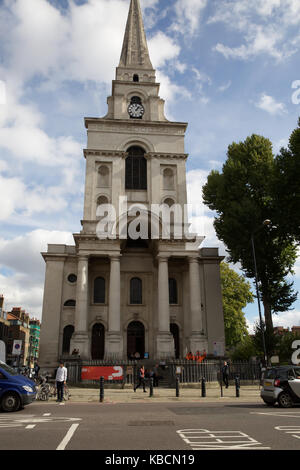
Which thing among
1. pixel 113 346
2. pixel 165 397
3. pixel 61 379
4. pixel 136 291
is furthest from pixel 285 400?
pixel 136 291

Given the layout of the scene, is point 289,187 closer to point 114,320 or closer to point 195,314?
point 195,314

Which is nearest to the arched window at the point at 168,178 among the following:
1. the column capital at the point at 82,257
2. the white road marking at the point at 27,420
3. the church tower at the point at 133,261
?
the church tower at the point at 133,261

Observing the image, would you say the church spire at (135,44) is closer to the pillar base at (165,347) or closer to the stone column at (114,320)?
the stone column at (114,320)

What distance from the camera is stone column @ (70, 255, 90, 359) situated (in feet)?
94.0

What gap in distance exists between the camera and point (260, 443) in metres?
→ 6.73

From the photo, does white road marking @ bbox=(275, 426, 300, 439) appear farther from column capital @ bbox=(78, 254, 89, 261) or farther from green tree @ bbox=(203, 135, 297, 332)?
column capital @ bbox=(78, 254, 89, 261)

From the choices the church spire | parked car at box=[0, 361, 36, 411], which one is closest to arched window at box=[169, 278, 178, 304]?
parked car at box=[0, 361, 36, 411]

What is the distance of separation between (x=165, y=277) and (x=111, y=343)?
6.93 m

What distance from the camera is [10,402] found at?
37.9ft

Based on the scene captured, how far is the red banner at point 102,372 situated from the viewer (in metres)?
22.7

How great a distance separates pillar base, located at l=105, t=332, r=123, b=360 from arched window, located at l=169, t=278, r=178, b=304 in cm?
734

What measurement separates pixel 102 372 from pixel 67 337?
10.9 m
